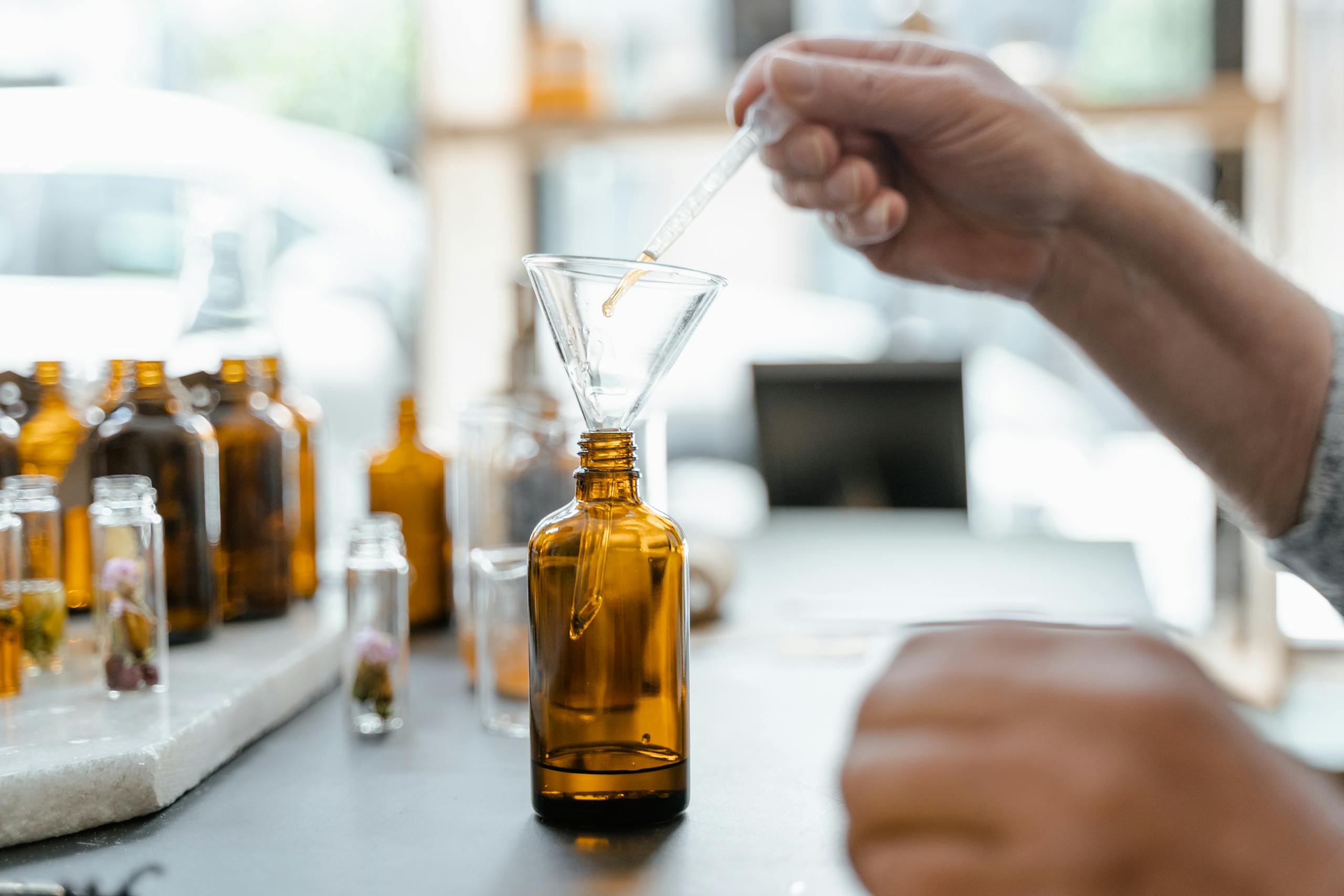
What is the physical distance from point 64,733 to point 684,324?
50 cm

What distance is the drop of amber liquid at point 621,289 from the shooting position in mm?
728

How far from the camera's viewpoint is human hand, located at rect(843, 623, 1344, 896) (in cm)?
39

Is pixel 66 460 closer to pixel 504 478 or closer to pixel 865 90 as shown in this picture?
pixel 504 478

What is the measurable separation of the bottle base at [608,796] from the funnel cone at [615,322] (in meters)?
0.22

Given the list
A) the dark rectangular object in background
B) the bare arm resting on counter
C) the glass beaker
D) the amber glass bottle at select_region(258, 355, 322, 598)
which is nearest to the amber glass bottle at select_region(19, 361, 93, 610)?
the amber glass bottle at select_region(258, 355, 322, 598)

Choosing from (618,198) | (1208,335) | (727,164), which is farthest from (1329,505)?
(618,198)

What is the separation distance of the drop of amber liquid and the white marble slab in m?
0.40

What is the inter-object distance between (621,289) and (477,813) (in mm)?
347

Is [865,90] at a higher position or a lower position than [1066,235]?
higher

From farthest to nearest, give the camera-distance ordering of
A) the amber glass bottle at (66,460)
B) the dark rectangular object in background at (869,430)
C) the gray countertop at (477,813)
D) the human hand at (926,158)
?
the dark rectangular object in background at (869,430)
the amber glass bottle at (66,460)
the human hand at (926,158)
the gray countertop at (477,813)

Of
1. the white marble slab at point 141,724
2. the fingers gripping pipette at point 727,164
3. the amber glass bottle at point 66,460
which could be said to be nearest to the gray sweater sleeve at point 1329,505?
the fingers gripping pipette at point 727,164

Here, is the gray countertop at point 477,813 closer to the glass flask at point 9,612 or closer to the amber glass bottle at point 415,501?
the amber glass bottle at point 415,501

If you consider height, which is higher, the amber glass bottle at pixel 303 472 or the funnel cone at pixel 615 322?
the funnel cone at pixel 615 322

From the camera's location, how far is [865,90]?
1012 mm
